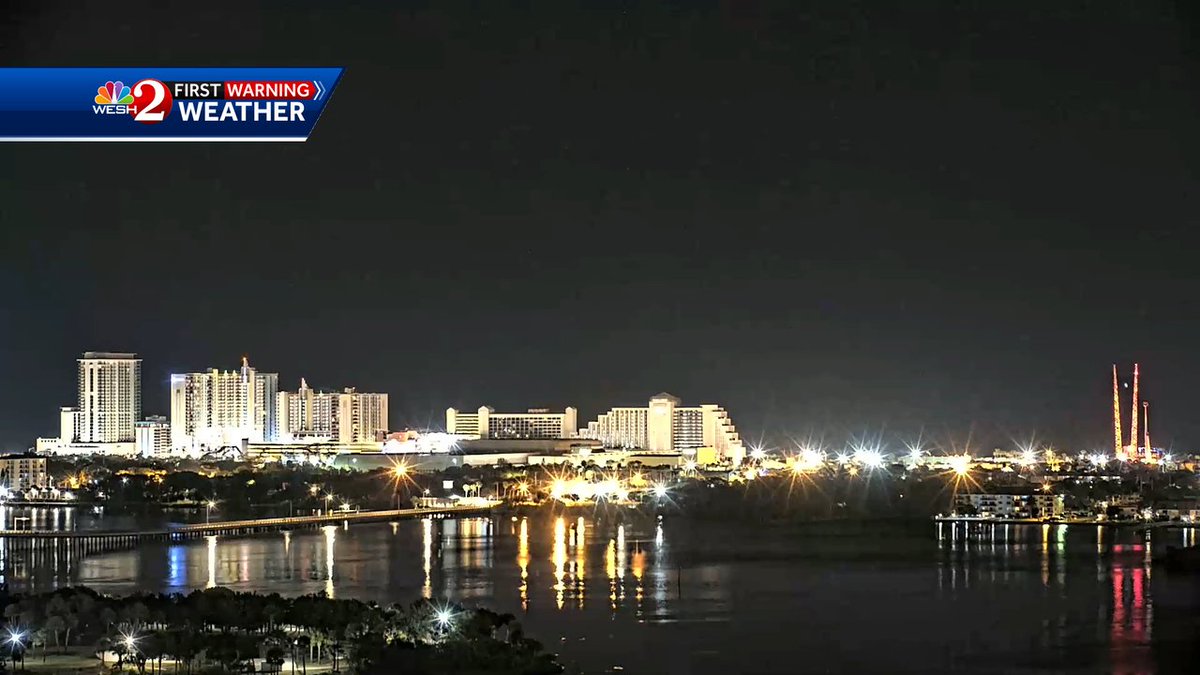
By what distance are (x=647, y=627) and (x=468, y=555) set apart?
4.44m

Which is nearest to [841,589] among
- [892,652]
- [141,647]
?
[892,652]

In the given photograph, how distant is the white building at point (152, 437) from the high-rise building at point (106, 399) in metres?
0.26

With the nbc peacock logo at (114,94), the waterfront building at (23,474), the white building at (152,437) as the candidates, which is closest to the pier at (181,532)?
the waterfront building at (23,474)

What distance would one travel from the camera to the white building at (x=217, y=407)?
1284 inches

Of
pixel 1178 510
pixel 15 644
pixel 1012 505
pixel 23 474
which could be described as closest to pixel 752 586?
pixel 15 644

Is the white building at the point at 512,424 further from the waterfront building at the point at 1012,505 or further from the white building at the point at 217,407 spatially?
the waterfront building at the point at 1012,505

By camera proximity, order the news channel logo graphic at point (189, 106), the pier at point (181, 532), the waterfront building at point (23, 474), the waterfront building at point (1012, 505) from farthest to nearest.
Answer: the waterfront building at point (23, 474) → the waterfront building at point (1012, 505) → the pier at point (181, 532) → the news channel logo graphic at point (189, 106)

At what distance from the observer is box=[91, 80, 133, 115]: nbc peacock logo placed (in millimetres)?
4355

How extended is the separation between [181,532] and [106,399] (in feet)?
59.5

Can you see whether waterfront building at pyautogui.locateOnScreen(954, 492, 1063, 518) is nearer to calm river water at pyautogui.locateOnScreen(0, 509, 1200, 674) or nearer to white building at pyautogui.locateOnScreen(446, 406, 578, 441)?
calm river water at pyautogui.locateOnScreen(0, 509, 1200, 674)

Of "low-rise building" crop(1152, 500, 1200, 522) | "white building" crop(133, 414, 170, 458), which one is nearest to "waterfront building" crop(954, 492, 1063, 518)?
"low-rise building" crop(1152, 500, 1200, 522)

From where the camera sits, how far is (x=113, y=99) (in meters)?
4.38

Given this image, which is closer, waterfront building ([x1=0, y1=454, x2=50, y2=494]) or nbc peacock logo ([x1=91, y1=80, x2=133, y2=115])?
nbc peacock logo ([x1=91, y1=80, x2=133, y2=115])

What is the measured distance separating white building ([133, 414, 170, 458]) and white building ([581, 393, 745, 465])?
809 cm
